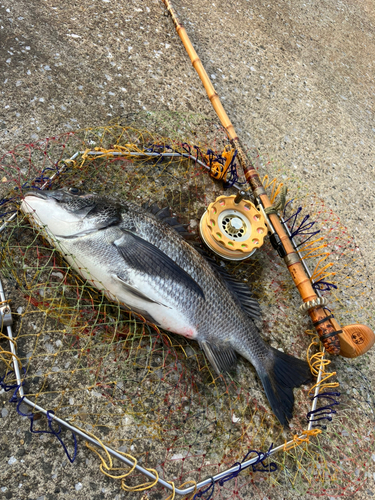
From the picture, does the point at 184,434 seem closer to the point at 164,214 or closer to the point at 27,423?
the point at 27,423

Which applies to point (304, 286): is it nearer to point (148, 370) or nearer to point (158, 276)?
point (158, 276)

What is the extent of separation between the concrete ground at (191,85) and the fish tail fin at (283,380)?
893 mm

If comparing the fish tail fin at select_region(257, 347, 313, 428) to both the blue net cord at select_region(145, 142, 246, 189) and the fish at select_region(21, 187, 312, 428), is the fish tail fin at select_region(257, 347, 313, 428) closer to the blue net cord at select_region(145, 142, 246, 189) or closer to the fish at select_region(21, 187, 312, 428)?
the fish at select_region(21, 187, 312, 428)

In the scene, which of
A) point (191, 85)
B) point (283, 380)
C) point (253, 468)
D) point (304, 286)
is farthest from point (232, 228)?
point (191, 85)

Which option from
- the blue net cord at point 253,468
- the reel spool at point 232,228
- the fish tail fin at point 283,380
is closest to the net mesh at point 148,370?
the blue net cord at point 253,468

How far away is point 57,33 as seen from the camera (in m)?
3.73

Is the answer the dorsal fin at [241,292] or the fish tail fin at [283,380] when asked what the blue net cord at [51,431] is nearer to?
the fish tail fin at [283,380]

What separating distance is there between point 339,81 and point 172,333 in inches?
191

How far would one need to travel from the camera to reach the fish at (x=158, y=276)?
2.37 m

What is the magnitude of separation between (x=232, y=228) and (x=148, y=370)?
1.28 meters

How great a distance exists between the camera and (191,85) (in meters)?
4.07

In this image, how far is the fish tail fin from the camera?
8.45ft

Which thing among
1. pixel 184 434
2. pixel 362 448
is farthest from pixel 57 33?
pixel 362 448

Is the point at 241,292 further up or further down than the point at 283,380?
further up
